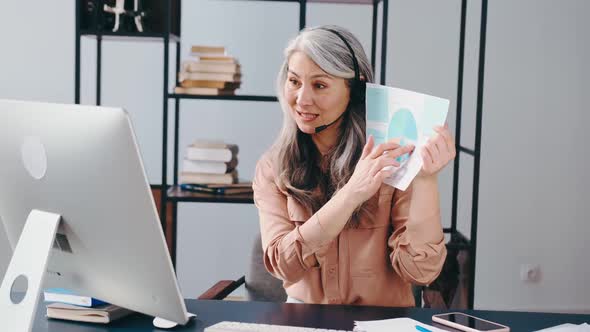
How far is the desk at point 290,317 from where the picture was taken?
5.22 ft

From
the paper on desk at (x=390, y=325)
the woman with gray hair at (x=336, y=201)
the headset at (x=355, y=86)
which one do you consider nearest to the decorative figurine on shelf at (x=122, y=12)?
the woman with gray hair at (x=336, y=201)

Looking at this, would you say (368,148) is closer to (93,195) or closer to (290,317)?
(290,317)

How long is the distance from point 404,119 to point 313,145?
433 millimetres

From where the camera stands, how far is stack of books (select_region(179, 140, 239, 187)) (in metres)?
3.23

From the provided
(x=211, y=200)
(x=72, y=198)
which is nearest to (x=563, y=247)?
(x=211, y=200)

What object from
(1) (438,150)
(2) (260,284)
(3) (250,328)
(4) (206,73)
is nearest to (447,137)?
(1) (438,150)

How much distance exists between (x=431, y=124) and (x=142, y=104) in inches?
108

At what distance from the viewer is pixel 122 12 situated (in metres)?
3.18

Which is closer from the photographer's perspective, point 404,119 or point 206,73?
point 404,119

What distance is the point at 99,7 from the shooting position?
3186 mm

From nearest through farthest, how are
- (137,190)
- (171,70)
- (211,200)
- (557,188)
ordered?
1. (137,190)
2. (211,200)
3. (171,70)
4. (557,188)

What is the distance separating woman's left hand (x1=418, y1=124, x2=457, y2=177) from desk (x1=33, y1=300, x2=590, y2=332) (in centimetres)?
34

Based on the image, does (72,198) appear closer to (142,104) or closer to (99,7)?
(99,7)

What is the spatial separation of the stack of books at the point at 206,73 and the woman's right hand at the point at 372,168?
1372mm
